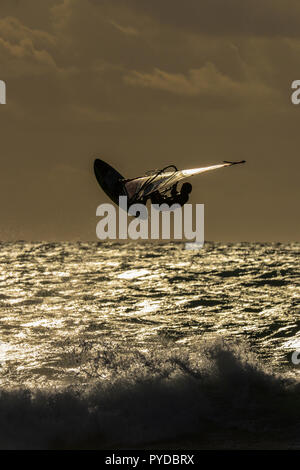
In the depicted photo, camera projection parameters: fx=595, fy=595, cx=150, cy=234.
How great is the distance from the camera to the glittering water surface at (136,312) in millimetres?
17922

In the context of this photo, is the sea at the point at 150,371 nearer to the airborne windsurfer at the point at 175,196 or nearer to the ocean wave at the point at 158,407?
the ocean wave at the point at 158,407

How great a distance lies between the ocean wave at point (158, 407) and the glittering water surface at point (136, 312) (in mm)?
1221

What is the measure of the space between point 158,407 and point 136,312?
39.7ft

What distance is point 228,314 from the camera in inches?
978

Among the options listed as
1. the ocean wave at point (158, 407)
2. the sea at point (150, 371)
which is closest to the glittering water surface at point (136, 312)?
the sea at point (150, 371)

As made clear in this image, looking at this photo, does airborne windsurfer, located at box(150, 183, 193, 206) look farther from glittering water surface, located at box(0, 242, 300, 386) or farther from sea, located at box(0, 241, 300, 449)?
glittering water surface, located at box(0, 242, 300, 386)

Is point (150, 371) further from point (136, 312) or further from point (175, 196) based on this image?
point (136, 312)

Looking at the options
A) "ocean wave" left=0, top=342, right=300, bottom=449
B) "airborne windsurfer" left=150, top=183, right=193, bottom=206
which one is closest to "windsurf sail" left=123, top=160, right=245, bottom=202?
"airborne windsurfer" left=150, top=183, right=193, bottom=206

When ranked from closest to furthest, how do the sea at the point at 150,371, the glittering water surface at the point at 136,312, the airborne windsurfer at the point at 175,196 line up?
the sea at the point at 150,371 → the airborne windsurfer at the point at 175,196 → the glittering water surface at the point at 136,312

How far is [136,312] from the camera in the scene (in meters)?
25.4

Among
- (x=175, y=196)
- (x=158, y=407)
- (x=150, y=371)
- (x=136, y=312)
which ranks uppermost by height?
(x=175, y=196)

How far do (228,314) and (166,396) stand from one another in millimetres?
11360

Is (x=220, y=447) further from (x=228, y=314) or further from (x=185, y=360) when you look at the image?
(x=228, y=314)

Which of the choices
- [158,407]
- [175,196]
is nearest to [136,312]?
[175,196]
